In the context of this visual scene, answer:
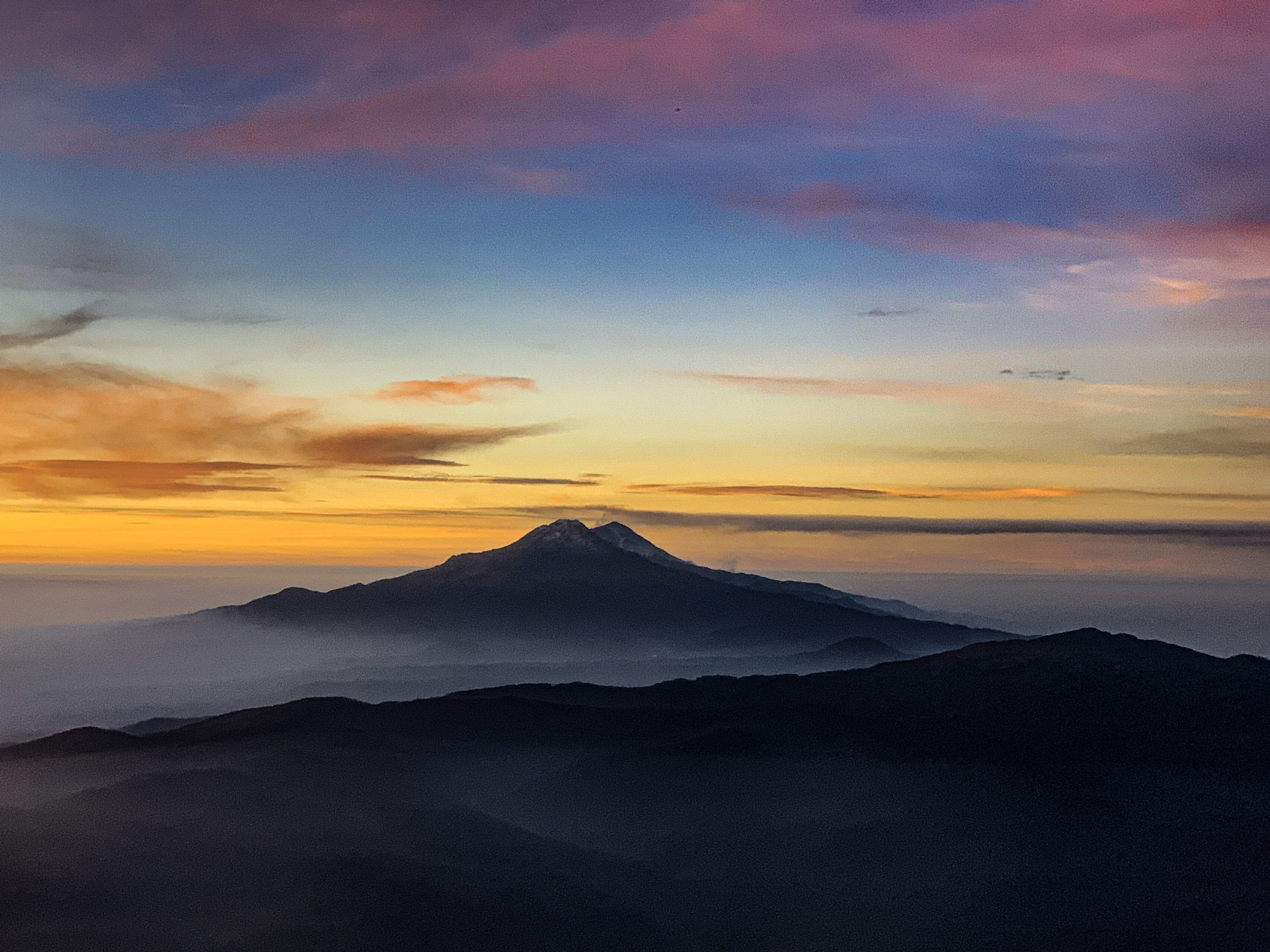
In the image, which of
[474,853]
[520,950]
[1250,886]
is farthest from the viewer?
[474,853]

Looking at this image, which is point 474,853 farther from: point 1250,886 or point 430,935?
point 1250,886

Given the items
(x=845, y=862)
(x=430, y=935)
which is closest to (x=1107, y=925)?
(x=845, y=862)

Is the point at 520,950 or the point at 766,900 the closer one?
the point at 520,950

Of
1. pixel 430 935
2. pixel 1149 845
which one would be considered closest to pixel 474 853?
pixel 430 935

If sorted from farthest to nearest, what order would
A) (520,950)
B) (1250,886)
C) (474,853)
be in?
(474,853) → (1250,886) → (520,950)

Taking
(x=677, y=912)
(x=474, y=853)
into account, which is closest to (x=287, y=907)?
(x=474, y=853)

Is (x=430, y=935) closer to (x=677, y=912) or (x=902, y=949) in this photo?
(x=677, y=912)

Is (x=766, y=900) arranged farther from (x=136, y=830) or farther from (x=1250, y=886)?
(x=136, y=830)

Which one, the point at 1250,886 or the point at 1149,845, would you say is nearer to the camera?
the point at 1250,886
